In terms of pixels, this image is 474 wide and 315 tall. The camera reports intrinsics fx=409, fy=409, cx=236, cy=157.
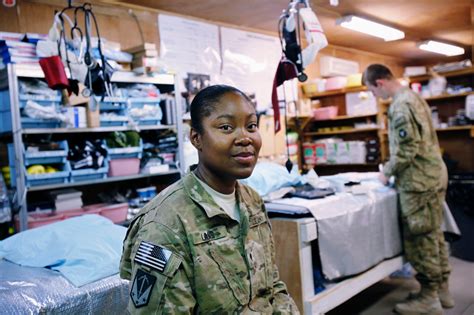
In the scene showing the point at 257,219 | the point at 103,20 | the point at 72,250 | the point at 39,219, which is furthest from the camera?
the point at 103,20

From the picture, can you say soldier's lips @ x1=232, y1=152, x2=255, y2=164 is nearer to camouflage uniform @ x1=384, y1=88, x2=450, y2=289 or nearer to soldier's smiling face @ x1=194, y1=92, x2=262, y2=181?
soldier's smiling face @ x1=194, y1=92, x2=262, y2=181

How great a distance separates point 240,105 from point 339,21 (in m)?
3.70

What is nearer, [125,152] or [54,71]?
[54,71]

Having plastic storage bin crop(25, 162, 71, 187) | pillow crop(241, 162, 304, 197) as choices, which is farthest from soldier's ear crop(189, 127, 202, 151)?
plastic storage bin crop(25, 162, 71, 187)

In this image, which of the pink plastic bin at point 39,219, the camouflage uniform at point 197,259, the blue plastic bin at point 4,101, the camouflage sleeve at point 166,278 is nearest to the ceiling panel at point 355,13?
the blue plastic bin at point 4,101

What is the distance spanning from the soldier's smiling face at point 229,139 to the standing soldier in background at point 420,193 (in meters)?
2.07

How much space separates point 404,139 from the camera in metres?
2.89

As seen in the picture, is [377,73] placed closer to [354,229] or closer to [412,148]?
[412,148]

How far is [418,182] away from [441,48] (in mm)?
4560

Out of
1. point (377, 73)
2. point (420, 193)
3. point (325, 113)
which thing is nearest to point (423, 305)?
point (420, 193)

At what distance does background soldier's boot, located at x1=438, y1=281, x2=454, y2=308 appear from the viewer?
302cm

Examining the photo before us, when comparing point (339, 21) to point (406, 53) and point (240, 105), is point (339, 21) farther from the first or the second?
point (240, 105)

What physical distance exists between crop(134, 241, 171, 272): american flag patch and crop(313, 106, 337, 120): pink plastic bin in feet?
16.2

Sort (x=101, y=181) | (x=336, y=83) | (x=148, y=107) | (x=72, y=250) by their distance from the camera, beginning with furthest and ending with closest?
(x=336, y=83)
(x=148, y=107)
(x=101, y=181)
(x=72, y=250)
